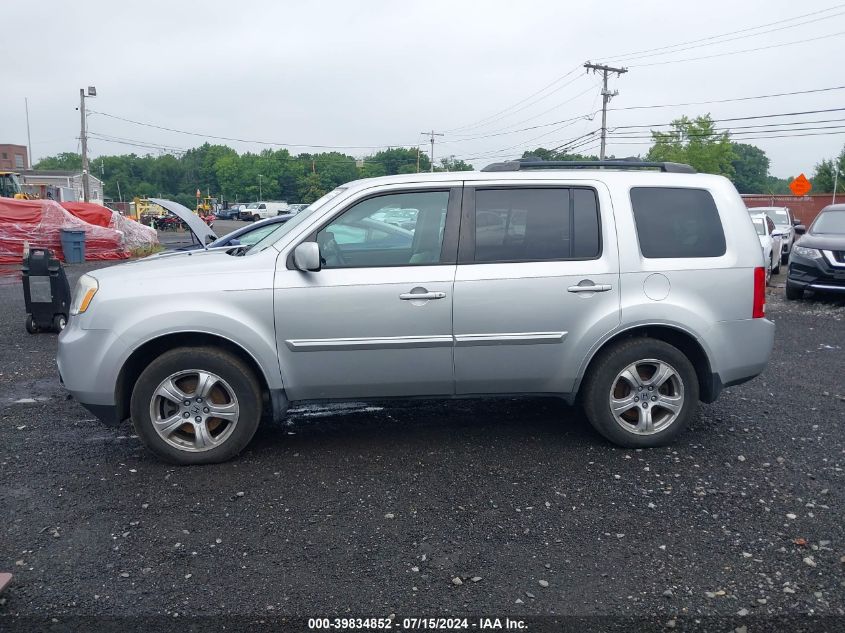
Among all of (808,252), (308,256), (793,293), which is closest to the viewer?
(308,256)

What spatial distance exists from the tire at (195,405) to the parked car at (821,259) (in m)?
10.8

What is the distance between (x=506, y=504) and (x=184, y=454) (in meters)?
2.11

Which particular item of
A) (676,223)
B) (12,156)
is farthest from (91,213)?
(12,156)

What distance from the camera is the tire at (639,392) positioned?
196 inches

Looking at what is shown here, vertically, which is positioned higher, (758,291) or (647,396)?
(758,291)

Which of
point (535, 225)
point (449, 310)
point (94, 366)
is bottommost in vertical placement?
point (94, 366)

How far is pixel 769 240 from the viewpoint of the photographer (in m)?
16.2

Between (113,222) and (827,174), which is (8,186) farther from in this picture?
(827,174)

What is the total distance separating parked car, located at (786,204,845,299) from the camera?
12.1 metres

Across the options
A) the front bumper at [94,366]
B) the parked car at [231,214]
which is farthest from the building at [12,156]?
the front bumper at [94,366]

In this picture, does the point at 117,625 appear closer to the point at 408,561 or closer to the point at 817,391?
the point at 408,561

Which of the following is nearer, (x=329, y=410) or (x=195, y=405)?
(x=195, y=405)

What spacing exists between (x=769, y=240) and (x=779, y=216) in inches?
228

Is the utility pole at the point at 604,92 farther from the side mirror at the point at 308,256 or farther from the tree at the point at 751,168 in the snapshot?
the tree at the point at 751,168
